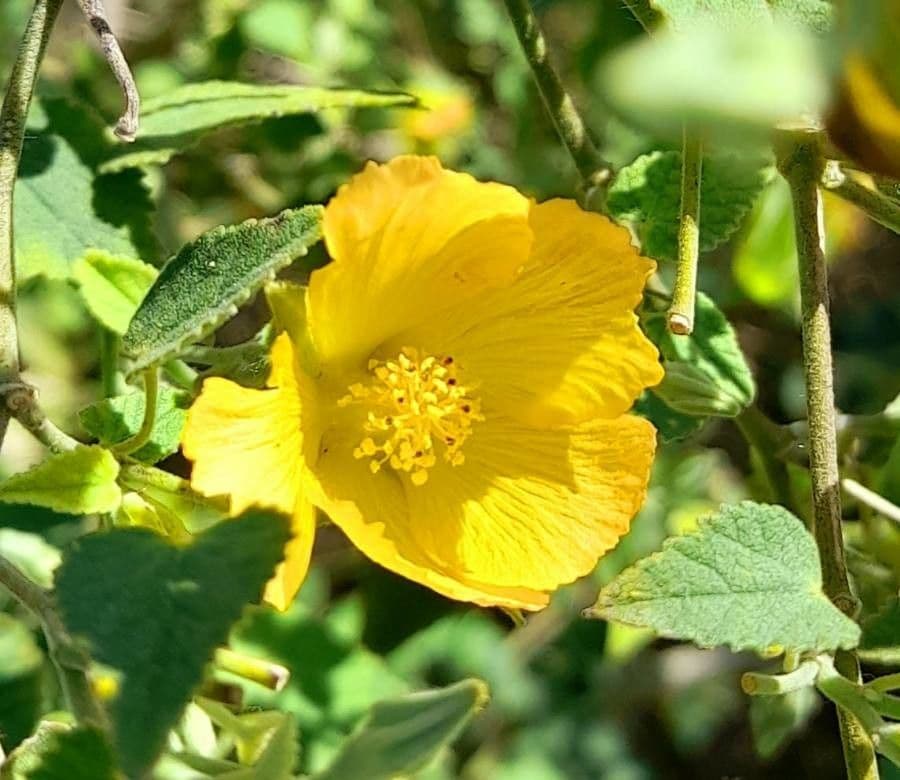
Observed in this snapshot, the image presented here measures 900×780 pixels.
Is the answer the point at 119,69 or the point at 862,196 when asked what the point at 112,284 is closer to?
the point at 119,69

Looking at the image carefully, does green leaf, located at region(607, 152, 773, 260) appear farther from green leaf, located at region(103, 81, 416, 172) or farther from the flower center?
green leaf, located at region(103, 81, 416, 172)

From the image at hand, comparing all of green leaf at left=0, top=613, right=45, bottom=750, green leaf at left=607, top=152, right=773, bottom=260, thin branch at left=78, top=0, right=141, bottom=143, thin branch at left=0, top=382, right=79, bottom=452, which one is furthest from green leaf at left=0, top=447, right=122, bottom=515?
green leaf at left=607, top=152, right=773, bottom=260

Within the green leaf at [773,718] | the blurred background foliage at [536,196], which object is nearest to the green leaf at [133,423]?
the green leaf at [773,718]

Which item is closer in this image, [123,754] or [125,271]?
[123,754]

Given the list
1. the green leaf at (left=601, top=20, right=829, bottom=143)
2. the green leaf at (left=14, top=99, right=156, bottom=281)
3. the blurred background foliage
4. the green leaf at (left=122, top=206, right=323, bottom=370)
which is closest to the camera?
the green leaf at (left=601, top=20, right=829, bottom=143)

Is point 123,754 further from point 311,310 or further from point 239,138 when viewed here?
point 239,138

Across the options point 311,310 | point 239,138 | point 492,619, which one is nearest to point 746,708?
point 492,619

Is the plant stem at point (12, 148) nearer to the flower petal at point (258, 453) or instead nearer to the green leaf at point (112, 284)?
the green leaf at point (112, 284)
